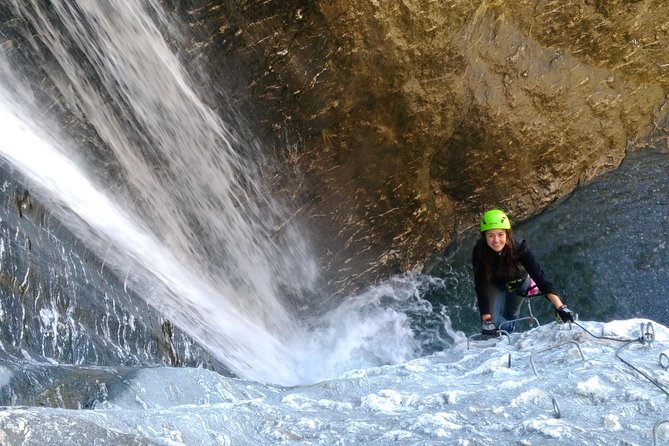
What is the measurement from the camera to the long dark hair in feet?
16.9

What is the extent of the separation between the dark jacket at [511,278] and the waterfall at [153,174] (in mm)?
1539

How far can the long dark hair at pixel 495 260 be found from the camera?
5.14m

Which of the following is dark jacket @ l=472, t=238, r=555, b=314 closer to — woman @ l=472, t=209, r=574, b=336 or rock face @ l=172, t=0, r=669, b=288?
woman @ l=472, t=209, r=574, b=336

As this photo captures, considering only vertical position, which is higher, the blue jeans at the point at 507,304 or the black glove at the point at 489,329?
the blue jeans at the point at 507,304

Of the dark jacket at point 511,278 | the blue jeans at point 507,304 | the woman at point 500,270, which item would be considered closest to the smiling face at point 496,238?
the woman at point 500,270

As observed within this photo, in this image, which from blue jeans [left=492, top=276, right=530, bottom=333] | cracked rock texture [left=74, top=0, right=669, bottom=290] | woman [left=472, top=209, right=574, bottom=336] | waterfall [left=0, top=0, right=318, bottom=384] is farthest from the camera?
cracked rock texture [left=74, top=0, right=669, bottom=290]

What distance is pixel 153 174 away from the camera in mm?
5984

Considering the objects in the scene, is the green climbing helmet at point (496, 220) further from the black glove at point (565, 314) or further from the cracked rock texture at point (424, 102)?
the cracked rock texture at point (424, 102)

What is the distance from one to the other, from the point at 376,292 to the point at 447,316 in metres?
0.79

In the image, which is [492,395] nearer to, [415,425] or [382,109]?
[415,425]

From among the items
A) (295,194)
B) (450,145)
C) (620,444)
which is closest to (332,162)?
(295,194)

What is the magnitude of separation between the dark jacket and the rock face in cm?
219

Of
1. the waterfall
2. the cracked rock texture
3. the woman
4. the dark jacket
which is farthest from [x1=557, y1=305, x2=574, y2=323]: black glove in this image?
the cracked rock texture

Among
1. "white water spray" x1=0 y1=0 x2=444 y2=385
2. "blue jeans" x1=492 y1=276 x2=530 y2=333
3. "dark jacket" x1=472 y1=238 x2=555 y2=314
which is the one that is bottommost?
"blue jeans" x1=492 y1=276 x2=530 y2=333
